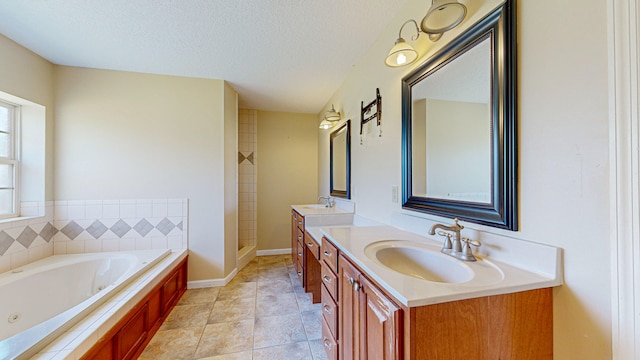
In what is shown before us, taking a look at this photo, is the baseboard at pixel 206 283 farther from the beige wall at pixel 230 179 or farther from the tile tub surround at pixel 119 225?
the tile tub surround at pixel 119 225

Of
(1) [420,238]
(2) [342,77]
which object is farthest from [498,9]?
(2) [342,77]

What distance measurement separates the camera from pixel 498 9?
3.06ft

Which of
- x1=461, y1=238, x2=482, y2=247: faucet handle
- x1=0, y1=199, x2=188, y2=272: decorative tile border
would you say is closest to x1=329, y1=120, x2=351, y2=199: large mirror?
x1=461, y1=238, x2=482, y2=247: faucet handle

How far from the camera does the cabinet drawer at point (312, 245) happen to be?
74.8 inches

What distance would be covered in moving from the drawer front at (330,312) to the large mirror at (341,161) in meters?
Answer: 1.23

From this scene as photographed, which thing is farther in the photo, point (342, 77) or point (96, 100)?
point (342, 77)

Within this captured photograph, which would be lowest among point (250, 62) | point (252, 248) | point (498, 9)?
point (252, 248)

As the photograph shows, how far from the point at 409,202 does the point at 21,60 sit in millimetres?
3436

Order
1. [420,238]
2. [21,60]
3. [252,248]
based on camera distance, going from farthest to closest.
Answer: [252,248] < [21,60] < [420,238]

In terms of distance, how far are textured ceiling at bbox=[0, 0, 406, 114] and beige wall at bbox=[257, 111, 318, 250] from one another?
1.22m

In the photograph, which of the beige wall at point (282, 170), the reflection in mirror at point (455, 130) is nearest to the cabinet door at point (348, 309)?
the reflection in mirror at point (455, 130)

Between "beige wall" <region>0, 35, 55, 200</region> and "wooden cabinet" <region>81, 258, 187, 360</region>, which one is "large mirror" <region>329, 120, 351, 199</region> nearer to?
"wooden cabinet" <region>81, 258, 187, 360</region>

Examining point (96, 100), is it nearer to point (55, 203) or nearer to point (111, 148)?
point (111, 148)

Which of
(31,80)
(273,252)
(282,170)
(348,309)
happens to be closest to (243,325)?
(348,309)
